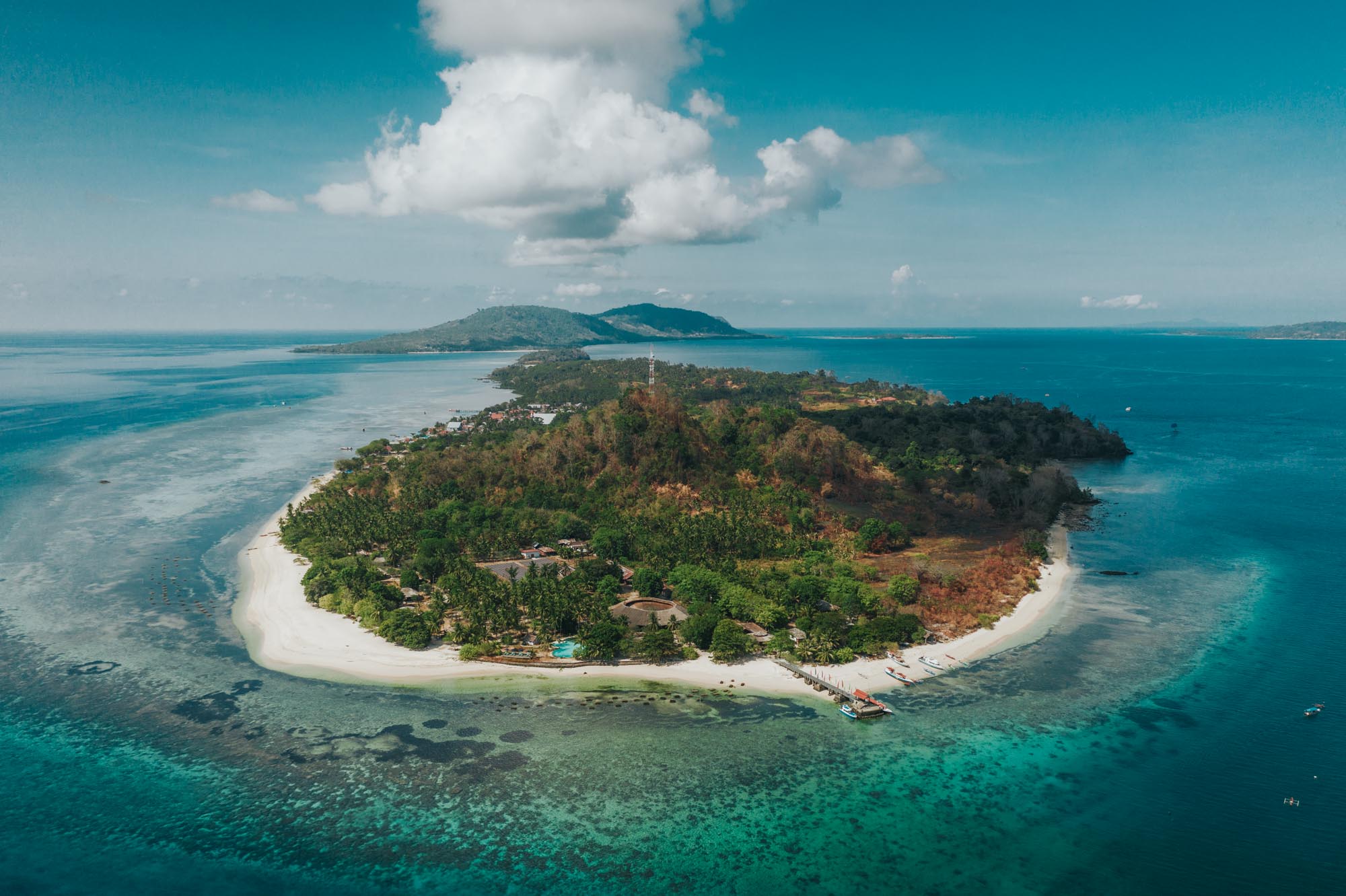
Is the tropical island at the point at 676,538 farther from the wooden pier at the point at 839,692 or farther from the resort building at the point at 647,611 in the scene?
the wooden pier at the point at 839,692

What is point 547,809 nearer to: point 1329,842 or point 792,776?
point 792,776

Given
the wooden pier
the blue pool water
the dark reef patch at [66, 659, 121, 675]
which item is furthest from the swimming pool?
the dark reef patch at [66, 659, 121, 675]

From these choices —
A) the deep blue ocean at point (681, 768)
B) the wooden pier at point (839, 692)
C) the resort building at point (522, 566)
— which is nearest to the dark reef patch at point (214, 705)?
the deep blue ocean at point (681, 768)

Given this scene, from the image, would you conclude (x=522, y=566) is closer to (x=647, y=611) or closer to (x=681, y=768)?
(x=647, y=611)

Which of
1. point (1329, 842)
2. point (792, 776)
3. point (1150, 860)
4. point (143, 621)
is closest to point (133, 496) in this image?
point (143, 621)

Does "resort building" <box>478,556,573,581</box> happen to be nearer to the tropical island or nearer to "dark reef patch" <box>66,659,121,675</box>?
the tropical island
